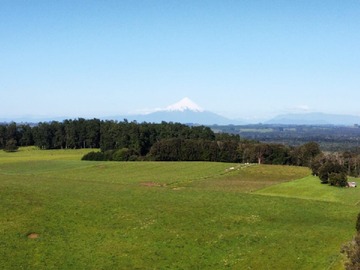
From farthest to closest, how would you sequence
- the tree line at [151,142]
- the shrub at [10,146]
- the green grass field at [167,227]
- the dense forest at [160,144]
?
the shrub at [10,146] < the tree line at [151,142] < the dense forest at [160,144] < the green grass field at [167,227]

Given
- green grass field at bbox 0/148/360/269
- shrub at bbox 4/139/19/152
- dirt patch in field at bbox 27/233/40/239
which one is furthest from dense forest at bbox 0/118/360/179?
dirt patch in field at bbox 27/233/40/239

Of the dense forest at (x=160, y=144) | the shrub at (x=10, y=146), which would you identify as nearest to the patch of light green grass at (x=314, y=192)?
the dense forest at (x=160, y=144)

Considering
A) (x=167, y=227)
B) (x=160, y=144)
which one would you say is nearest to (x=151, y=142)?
(x=160, y=144)

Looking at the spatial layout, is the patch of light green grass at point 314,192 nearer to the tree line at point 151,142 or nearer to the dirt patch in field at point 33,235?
the dirt patch in field at point 33,235

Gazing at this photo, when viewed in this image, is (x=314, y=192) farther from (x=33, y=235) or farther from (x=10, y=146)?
(x=10, y=146)

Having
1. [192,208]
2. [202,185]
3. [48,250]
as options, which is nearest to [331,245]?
[192,208]

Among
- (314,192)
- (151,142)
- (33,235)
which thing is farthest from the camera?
Answer: (151,142)
